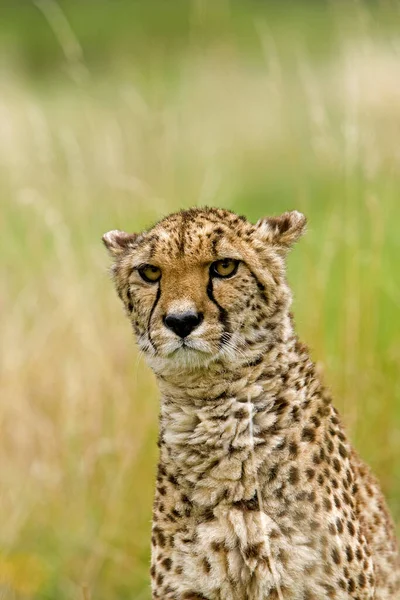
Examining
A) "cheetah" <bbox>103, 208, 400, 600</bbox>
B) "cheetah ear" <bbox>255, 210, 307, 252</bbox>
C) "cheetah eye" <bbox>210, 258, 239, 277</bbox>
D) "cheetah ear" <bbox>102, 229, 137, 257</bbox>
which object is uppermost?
"cheetah ear" <bbox>102, 229, 137, 257</bbox>

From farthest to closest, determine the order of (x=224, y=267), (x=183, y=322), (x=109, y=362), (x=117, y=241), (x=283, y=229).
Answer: (x=109, y=362)
(x=117, y=241)
(x=283, y=229)
(x=224, y=267)
(x=183, y=322)

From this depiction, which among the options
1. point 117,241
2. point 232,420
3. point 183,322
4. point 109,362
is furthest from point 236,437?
point 109,362

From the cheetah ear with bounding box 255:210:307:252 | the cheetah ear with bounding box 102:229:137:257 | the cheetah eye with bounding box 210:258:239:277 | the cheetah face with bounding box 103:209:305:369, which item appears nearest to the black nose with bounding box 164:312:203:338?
the cheetah face with bounding box 103:209:305:369

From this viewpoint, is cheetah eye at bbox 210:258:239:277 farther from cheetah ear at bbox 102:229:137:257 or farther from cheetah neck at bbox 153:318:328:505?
cheetah ear at bbox 102:229:137:257

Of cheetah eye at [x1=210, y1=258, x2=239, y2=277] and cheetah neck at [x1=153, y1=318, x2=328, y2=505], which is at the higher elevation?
cheetah eye at [x1=210, y1=258, x2=239, y2=277]

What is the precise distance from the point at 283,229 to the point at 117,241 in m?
0.52

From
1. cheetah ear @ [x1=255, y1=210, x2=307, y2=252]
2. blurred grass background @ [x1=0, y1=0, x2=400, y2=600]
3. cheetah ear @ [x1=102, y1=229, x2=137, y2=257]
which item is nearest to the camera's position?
cheetah ear @ [x1=255, y1=210, x2=307, y2=252]

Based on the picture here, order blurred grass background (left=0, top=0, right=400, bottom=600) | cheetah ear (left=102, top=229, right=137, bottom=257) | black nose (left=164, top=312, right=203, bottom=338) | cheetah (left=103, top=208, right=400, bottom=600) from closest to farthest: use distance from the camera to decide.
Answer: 1. black nose (left=164, top=312, right=203, bottom=338)
2. cheetah (left=103, top=208, right=400, bottom=600)
3. cheetah ear (left=102, top=229, right=137, bottom=257)
4. blurred grass background (left=0, top=0, right=400, bottom=600)

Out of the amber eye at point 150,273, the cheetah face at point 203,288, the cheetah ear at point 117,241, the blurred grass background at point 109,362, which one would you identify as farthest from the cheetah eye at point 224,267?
the blurred grass background at point 109,362

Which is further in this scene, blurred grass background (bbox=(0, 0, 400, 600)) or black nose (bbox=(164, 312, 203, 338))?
blurred grass background (bbox=(0, 0, 400, 600))

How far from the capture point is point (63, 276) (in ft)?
18.7

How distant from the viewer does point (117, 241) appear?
403 centimetres

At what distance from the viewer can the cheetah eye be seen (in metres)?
3.56

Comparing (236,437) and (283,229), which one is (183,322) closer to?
(236,437)
